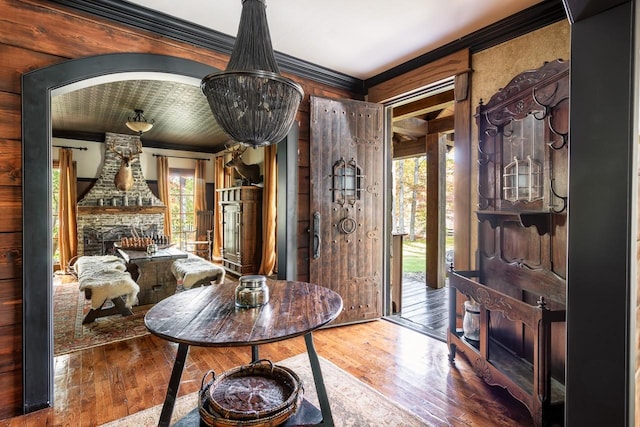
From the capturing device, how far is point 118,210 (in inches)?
267

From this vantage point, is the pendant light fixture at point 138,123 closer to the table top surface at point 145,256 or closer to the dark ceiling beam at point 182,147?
the table top surface at point 145,256

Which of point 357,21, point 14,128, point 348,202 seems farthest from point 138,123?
point 357,21

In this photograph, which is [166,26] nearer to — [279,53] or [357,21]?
[279,53]

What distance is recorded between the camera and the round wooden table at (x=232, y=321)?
4.41 ft

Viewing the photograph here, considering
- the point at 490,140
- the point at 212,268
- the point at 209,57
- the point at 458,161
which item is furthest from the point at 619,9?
the point at 212,268

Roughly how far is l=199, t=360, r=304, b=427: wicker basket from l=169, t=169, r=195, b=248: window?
22.6 ft

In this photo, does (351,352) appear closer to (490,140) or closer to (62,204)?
(490,140)

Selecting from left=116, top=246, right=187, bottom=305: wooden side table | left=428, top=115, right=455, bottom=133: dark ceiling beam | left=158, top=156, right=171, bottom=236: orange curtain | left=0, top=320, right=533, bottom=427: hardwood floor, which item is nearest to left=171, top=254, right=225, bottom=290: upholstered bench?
left=116, top=246, right=187, bottom=305: wooden side table

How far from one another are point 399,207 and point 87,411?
10101 mm

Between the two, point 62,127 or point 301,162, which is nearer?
point 301,162

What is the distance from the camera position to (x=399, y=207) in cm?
1110

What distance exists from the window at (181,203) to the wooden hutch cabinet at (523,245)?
23.5 ft

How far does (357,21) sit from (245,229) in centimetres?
400

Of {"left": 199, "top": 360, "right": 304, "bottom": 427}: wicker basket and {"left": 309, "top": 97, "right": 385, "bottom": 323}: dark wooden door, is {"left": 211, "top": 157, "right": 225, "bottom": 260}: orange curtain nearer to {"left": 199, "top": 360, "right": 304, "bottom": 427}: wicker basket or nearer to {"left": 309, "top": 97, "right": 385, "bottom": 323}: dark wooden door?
{"left": 309, "top": 97, "right": 385, "bottom": 323}: dark wooden door
